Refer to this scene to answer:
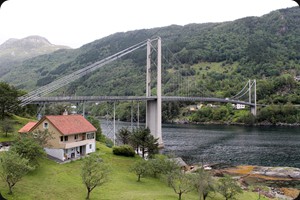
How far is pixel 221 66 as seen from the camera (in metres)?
150

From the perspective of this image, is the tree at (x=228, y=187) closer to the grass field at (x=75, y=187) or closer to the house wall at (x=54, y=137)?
the grass field at (x=75, y=187)

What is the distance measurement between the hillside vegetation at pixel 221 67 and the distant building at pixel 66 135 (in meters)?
74.9

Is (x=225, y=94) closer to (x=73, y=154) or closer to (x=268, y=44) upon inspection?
(x=268, y=44)

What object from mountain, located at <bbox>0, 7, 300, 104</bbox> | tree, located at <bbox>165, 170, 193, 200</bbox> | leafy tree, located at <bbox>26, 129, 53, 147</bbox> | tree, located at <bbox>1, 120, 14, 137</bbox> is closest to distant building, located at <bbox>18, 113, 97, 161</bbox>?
leafy tree, located at <bbox>26, 129, 53, 147</bbox>

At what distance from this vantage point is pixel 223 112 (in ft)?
340

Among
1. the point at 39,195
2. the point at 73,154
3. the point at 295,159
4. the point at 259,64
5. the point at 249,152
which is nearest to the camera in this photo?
the point at 39,195

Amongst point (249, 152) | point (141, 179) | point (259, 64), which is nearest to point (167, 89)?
point (259, 64)

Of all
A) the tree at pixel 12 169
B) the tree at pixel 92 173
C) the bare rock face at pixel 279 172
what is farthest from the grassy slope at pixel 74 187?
the bare rock face at pixel 279 172

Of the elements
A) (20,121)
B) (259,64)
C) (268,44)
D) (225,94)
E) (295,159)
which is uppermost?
(268,44)

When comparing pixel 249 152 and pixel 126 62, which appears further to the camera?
pixel 126 62

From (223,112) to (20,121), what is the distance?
252 feet

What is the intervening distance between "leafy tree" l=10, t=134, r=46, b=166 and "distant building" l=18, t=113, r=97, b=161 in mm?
3659

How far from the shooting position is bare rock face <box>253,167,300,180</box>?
108 feet

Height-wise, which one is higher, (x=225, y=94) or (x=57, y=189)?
(x=225, y=94)
